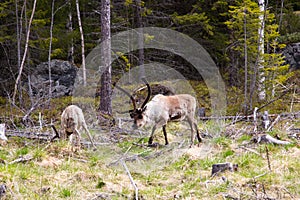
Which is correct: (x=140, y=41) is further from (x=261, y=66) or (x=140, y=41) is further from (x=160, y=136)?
(x=160, y=136)

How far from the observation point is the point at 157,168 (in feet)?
26.1

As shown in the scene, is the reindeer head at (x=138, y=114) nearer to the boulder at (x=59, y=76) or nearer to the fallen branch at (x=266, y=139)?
the fallen branch at (x=266, y=139)

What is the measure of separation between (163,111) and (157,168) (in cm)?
207

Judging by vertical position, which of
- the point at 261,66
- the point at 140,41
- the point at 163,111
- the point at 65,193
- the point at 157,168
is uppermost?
the point at 140,41

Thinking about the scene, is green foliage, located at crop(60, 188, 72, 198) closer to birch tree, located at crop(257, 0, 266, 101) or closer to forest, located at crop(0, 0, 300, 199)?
forest, located at crop(0, 0, 300, 199)

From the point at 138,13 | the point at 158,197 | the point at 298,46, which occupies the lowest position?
the point at 158,197

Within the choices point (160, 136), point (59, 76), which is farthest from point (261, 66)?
point (59, 76)

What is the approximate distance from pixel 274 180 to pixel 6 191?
3.98 metres

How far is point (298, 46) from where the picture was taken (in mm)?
22781

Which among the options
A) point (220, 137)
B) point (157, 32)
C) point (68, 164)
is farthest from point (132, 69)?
point (68, 164)

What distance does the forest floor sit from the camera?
245 inches

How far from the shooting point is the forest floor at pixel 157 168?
245 inches

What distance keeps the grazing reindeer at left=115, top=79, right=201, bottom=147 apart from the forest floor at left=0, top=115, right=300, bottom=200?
520 mm

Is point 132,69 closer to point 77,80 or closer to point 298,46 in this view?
point 77,80
